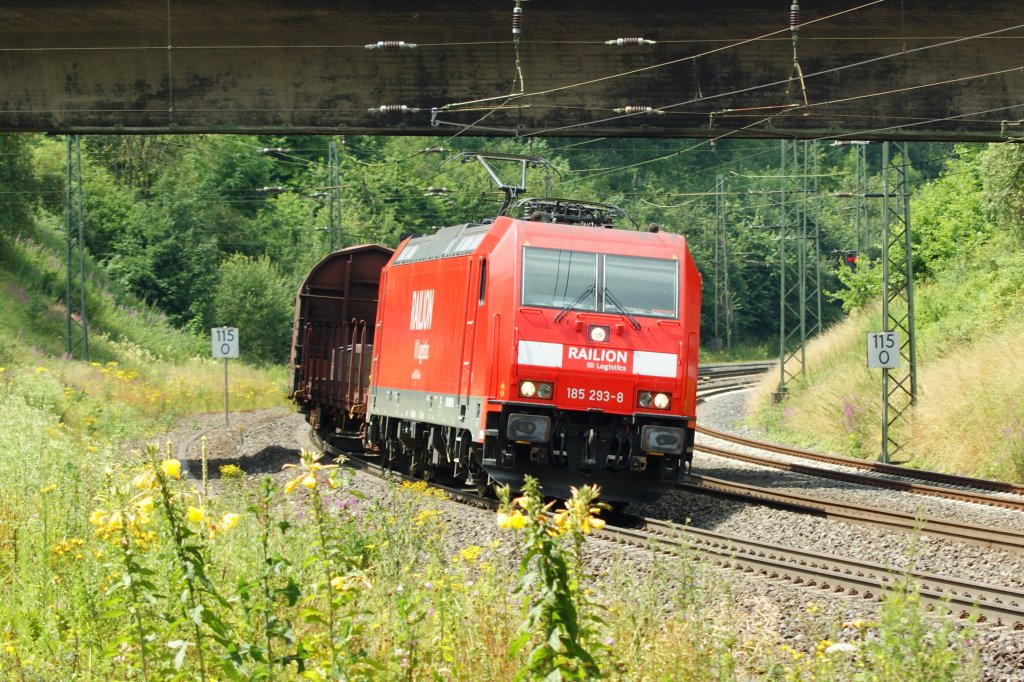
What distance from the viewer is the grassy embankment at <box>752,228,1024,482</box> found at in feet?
72.1

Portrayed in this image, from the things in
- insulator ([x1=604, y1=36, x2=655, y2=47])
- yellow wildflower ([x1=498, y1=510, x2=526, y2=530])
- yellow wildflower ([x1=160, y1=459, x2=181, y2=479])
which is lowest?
yellow wildflower ([x1=498, y1=510, x2=526, y2=530])

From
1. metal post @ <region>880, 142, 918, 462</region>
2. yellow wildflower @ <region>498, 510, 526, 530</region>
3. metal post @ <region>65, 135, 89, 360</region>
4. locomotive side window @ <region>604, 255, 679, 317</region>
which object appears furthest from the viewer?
metal post @ <region>65, 135, 89, 360</region>

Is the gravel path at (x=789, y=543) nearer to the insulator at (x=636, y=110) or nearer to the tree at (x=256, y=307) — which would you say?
the insulator at (x=636, y=110)

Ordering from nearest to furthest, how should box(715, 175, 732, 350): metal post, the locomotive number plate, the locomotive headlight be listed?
1. the locomotive headlight
2. the locomotive number plate
3. box(715, 175, 732, 350): metal post

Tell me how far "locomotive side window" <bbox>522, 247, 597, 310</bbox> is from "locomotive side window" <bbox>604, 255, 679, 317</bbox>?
0.22 m

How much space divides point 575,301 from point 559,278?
327 mm

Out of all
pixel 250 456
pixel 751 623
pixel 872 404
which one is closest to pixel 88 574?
pixel 751 623

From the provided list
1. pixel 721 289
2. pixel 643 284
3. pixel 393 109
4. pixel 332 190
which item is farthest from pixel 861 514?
pixel 721 289

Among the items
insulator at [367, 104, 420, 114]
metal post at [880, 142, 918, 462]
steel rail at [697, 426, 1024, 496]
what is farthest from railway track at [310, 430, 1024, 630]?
metal post at [880, 142, 918, 462]

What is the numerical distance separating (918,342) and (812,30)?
1463 cm

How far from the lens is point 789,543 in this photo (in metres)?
13.6

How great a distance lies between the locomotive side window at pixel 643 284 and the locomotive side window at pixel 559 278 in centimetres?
22

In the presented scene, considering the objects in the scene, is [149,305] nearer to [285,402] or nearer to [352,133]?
[285,402]

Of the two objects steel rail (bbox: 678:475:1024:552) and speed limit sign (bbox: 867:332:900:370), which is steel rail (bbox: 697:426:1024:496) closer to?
speed limit sign (bbox: 867:332:900:370)
